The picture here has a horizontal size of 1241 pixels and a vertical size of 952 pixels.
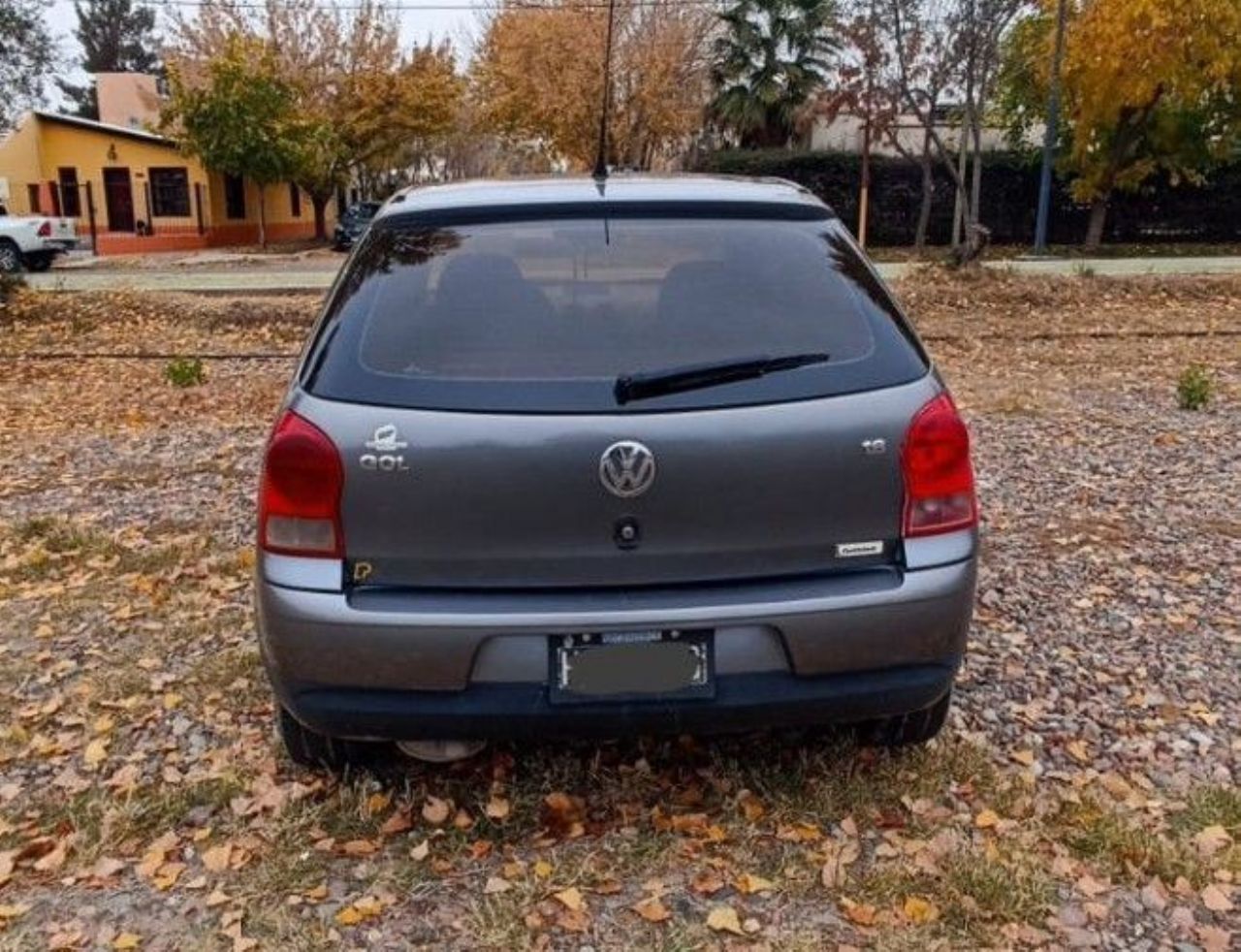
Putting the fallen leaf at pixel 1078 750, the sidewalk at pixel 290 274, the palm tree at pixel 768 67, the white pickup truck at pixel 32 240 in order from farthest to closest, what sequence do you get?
the palm tree at pixel 768 67 < the white pickup truck at pixel 32 240 < the sidewalk at pixel 290 274 < the fallen leaf at pixel 1078 750

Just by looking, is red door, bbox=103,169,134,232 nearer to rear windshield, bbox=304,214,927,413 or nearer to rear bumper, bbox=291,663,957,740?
rear windshield, bbox=304,214,927,413

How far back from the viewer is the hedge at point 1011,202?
1131 inches

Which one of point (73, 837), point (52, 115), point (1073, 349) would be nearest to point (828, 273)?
point (73, 837)

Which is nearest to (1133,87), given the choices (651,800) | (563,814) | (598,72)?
(598,72)

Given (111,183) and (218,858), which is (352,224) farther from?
(218,858)

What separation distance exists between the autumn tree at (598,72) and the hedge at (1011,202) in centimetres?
286

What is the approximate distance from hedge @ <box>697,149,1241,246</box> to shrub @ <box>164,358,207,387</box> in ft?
72.2

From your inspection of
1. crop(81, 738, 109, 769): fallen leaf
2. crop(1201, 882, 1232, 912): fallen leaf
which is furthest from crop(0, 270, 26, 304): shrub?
crop(1201, 882, 1232, 912): fallen leaf

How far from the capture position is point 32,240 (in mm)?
25219

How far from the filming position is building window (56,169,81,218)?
35.8 metres

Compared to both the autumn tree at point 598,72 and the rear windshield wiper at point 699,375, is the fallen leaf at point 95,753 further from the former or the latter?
the autumn tree at point 598,72

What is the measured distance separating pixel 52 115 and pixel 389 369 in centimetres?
3776

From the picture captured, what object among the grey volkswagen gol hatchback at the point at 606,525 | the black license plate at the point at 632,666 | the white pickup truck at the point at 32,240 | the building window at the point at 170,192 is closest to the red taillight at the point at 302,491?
the grey volkswagen gol hatchback at the point at 606,525

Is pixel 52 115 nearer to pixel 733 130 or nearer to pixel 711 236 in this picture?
pixel 733 130
